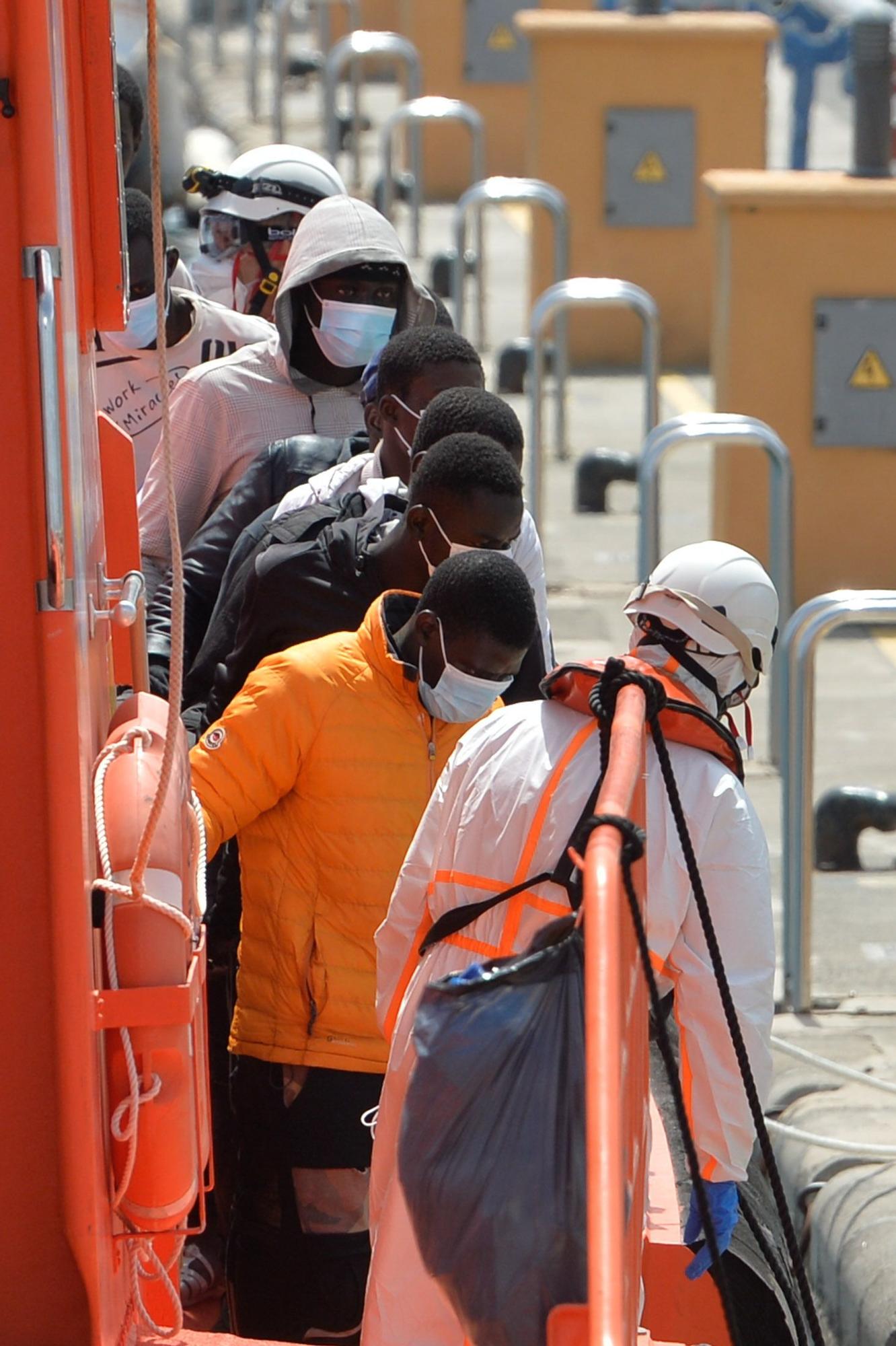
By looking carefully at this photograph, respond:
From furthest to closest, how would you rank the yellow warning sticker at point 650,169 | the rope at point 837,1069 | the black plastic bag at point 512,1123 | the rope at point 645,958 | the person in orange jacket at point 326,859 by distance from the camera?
the yellow warning sticker at point 650,169 < the rope at point 837,1069 < the person in orange jacket at point 326,859 < the black plastic bag at point 512,1123 < the rope at point 645,958

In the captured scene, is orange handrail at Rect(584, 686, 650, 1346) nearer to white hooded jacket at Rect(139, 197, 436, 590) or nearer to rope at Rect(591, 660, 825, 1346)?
rope at Rect(591, 660, 825, 1346)

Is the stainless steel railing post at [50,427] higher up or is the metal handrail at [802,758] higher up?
the stainless steel railing post at [50,427]

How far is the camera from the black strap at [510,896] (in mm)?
2803

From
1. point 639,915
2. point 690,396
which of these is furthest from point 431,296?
point 690,396

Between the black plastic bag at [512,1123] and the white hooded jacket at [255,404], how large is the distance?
7.28 ft

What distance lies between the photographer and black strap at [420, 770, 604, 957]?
2.80 metres

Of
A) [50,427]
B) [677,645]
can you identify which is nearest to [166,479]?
[50,427]

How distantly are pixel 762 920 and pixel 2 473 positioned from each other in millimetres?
1440

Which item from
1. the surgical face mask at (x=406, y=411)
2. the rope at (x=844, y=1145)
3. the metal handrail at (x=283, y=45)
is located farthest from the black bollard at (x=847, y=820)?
the metal handrail at (x=283, y=45)

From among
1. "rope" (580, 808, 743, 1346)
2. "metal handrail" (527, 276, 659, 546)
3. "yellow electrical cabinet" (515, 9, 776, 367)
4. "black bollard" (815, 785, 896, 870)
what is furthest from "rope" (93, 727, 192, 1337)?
"yellow electrical cabinet" (515, 9, 776, 367)

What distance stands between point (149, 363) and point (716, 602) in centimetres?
196

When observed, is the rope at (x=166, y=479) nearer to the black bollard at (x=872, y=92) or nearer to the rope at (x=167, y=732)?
the rope at (x=167, y=732)

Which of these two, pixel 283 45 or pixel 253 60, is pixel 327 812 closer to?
pixel 283 45

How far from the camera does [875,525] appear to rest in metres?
8.84
